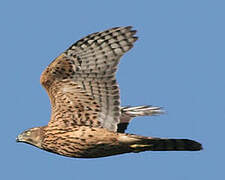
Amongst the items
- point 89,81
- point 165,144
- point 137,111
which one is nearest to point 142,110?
point 137,111

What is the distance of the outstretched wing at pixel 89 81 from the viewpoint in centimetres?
1228

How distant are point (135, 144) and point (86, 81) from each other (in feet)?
5.28

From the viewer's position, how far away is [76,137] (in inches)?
474

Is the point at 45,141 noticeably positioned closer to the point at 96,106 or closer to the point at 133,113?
the point at 96,106

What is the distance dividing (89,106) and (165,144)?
68.8 inches

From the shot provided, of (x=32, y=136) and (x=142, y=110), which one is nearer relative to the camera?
(x=32, y=136)

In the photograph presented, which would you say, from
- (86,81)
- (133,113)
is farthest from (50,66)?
(133,113)

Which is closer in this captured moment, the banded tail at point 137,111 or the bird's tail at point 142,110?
the banded tail at point 137,111

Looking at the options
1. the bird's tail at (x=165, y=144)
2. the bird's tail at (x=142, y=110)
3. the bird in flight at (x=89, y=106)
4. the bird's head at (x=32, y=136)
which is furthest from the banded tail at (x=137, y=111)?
the bird's head at (x=32, y=136)

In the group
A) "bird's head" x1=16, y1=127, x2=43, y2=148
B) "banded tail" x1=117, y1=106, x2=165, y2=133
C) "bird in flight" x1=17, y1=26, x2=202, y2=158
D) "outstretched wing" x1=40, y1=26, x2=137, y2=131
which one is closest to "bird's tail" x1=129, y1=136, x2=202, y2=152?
"bird in flight" x1=17, y1=26, x2=202, y2=158

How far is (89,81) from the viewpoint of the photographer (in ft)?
41.1

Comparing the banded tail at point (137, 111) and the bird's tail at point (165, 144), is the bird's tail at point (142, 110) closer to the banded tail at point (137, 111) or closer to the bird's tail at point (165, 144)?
the banded tail at point (137, 111)

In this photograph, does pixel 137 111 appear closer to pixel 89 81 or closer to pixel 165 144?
pixel 89 81

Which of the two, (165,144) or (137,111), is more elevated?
(137,111)
